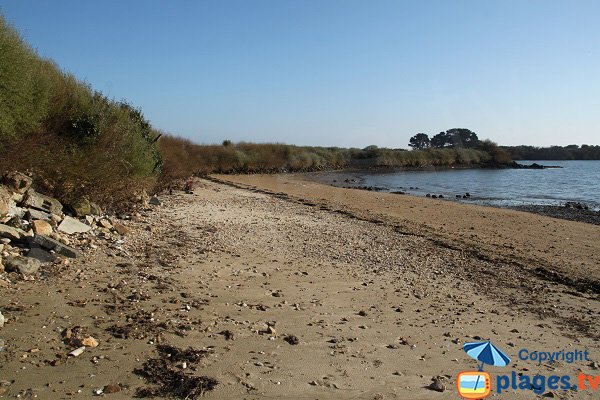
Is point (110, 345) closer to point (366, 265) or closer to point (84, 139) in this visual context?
point (366, 265)

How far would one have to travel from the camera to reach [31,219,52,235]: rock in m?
7.14

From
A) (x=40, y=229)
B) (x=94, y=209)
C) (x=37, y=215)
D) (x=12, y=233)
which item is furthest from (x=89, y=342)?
(x=94, y=209)

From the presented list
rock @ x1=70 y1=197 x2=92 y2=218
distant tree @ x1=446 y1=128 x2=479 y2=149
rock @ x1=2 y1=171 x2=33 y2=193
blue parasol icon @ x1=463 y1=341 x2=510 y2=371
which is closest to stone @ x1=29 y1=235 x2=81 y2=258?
rock @ x1=2 y1=171 x2=33 y2=193

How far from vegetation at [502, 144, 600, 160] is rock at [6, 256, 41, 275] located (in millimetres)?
137603

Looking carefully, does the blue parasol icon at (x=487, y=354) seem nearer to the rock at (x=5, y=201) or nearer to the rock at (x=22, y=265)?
the rock at (x=22, y=265)

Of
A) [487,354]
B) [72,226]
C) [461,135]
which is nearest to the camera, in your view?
[487,354]

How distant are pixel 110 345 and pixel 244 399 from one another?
1553 mm

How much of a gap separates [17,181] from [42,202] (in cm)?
54

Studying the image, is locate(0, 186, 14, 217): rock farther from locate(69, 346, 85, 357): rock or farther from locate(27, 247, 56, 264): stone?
locate(69, 346, 85, 357): rock

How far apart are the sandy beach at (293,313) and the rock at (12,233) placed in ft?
2.99

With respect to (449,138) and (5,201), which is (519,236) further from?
(449,138)

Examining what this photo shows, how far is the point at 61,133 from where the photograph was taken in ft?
34.0

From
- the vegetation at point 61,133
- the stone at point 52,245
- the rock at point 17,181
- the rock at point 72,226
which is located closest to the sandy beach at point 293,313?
the stone at point 52,245

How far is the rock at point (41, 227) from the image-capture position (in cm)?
714
